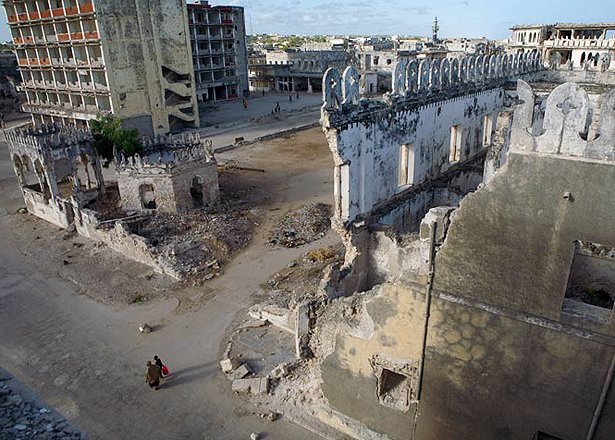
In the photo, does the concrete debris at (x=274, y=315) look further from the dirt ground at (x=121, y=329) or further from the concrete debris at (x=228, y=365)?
the concrete debris at (x=228, y=365)

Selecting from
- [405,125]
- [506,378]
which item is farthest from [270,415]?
[405,125]

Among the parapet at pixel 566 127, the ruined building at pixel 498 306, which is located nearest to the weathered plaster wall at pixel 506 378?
the ruined building at pixel 498 306

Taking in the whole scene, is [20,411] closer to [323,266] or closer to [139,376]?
[139,376]

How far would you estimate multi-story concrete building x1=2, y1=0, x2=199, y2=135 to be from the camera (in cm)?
3716

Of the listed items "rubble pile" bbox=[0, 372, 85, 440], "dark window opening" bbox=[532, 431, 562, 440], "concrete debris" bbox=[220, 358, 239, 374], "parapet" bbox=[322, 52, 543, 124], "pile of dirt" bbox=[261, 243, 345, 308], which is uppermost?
"parapet" bbox=[322, 52, 543, 124]

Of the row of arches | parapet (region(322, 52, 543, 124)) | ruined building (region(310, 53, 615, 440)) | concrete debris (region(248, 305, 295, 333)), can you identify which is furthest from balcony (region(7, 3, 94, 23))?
ruined building (region(310, 53, 615, 440))

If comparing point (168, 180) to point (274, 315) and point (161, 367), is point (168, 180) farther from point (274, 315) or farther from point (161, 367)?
point (161, 367)

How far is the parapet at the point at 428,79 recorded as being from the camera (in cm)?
1142

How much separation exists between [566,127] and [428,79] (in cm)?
910

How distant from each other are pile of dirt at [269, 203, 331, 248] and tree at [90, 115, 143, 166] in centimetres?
897

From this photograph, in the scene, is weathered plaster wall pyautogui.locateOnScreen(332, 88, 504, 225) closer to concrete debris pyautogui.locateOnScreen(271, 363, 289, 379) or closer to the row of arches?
concrete debris pyautogui.locateOnScreen(271, 363, 289, 379)

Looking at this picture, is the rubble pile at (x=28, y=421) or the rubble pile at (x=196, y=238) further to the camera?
the rubble pile at (x=196, y=238)

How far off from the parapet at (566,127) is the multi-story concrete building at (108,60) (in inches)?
1471

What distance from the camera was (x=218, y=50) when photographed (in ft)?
185
